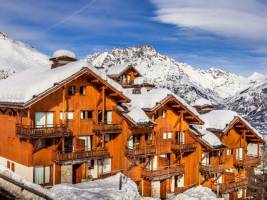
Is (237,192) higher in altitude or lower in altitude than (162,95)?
lower

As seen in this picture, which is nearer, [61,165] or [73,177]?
[61,165]

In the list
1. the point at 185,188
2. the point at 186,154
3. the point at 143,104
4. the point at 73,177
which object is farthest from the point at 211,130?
the point at 73,177

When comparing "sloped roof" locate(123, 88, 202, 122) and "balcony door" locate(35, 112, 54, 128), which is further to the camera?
"sloped roof" locate(123, 88, 202, 122)

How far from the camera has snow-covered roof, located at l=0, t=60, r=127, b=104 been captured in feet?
122

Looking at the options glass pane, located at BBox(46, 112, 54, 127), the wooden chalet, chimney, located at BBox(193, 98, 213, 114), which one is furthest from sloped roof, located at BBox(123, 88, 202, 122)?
glass pane, located at BBox(46, 112, 54, 127)

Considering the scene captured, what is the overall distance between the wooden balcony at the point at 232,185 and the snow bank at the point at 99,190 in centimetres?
1667

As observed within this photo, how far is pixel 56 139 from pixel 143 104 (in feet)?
39.2

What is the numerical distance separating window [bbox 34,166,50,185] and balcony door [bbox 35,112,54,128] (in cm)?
401

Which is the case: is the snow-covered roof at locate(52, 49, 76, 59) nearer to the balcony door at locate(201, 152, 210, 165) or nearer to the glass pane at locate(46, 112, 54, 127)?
the glass pane at locate(46, 112, 54, 127)

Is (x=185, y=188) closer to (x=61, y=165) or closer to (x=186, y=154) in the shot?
(x=186, y=154)

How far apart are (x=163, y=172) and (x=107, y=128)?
9.12 metres

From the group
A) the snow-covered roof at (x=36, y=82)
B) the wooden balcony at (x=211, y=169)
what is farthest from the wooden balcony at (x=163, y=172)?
the snow-covered roof at (x=36, y=82)

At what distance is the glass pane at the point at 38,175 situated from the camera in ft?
126

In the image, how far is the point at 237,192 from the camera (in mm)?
56781
